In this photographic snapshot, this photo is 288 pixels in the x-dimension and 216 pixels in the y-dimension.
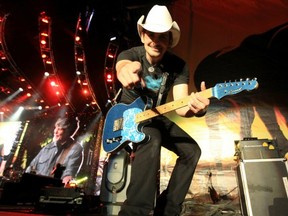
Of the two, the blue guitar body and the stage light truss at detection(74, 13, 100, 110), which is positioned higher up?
the stage light truss at detection(74, 13, 100, 110)

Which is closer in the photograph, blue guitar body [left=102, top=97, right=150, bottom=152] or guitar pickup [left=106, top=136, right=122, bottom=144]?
blue guitar body [left=102, top=97, right=150, bottom=152]

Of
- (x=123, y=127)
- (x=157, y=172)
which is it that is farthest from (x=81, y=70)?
(x=157, y=172)

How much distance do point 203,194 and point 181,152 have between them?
9.37 feet

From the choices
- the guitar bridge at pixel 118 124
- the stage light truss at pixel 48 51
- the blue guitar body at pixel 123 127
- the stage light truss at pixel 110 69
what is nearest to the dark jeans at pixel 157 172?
the blue guitar body at pixel 123 127

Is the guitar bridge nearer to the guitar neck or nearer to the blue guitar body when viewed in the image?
the blue guitar body

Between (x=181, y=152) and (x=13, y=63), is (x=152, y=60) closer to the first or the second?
(x=181, y=152)

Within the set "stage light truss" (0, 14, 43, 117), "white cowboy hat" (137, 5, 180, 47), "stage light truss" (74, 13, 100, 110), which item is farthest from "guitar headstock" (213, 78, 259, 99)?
"stage light truss" (0, 14, 43, 117)

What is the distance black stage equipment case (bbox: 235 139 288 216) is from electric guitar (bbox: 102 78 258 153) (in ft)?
5.52

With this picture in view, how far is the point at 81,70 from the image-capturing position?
24.1 ft

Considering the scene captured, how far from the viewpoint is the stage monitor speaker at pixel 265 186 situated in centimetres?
274

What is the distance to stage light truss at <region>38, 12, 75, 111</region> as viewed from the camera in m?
6.16

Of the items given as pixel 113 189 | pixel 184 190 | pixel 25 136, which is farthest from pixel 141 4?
pixel 25 136

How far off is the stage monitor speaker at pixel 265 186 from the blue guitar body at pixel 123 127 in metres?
1.93

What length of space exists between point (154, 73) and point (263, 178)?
214cm
